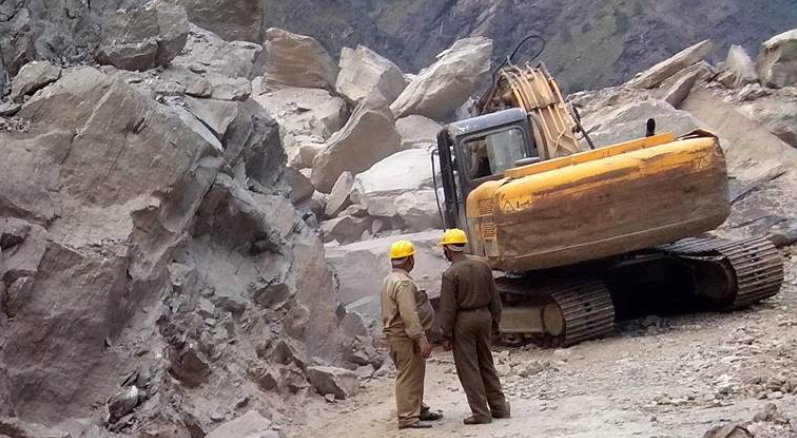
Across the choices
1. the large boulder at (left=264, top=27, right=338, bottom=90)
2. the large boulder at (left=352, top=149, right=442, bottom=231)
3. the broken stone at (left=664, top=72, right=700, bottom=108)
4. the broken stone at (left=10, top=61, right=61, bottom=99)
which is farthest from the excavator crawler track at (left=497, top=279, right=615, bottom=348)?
the large boulder at (left=264, top=27, right=338, bottom=90)

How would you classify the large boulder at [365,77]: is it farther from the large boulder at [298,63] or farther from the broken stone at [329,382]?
the broken stone at [329,382]

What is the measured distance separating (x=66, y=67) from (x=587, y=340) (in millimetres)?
5382

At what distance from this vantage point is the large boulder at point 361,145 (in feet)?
62.1

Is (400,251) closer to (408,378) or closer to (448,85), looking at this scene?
(408,378)

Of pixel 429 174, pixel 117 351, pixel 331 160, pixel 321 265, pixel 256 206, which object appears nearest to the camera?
pixel 117 351

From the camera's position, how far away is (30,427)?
5480mm

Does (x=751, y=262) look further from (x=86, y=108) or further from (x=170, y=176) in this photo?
(x=86, y=108)

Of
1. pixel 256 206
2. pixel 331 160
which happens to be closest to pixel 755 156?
pixel 331 160

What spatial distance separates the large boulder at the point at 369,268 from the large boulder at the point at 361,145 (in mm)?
5333

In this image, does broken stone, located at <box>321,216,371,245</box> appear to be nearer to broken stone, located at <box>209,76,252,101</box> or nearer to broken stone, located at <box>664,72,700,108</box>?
broken stone, located at <box>664,72,700,108</box>

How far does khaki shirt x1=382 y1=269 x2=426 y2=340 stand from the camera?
661 cm

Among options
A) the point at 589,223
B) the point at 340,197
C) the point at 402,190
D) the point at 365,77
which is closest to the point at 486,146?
the point at 589,223

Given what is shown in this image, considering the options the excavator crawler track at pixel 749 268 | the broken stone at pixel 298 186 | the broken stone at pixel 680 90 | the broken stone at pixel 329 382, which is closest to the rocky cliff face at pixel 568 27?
the broken stone at pixel 680 90

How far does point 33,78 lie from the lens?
23.6 feet
